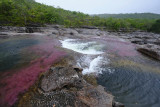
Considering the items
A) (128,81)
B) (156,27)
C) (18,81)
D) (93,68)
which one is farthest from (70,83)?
(156,27)

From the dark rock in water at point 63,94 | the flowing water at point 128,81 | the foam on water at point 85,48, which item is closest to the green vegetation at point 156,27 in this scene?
the foam on water at point 85,48

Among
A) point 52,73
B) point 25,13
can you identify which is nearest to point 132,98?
point 52,73

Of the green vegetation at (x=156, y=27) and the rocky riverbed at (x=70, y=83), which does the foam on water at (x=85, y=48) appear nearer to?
the rocky riverbed at (x=70, y=83)

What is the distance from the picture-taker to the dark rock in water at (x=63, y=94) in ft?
15.5

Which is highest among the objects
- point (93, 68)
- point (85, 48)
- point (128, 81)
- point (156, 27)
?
point (156, 27)

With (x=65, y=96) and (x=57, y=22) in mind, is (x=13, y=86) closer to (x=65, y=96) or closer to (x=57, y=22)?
(x=65, y=96)

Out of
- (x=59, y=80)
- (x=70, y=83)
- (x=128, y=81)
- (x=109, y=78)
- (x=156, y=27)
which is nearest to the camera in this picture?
(x=70, y=83)

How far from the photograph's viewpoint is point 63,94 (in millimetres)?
5160

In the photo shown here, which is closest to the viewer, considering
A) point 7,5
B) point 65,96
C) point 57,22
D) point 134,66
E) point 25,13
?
point 65,96

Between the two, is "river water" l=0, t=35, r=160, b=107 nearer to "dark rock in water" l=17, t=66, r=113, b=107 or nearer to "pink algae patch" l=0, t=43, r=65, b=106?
"pink algae patch" l=0, t=43, r=65, b=106

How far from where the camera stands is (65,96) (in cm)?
504

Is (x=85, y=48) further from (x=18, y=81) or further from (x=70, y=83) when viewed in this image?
(x=18, y=81)

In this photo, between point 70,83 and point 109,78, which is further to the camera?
point 109,78

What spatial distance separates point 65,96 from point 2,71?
613 centimetres
